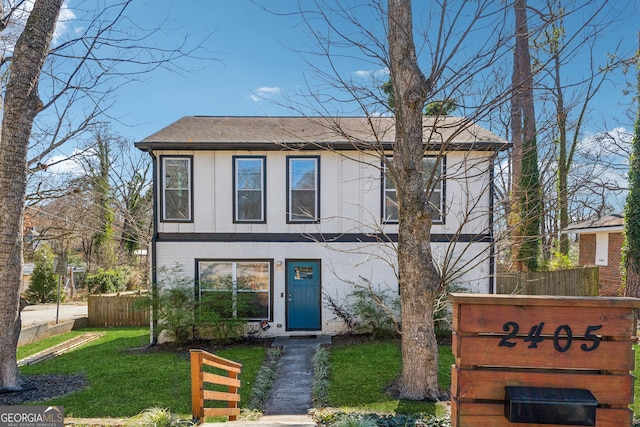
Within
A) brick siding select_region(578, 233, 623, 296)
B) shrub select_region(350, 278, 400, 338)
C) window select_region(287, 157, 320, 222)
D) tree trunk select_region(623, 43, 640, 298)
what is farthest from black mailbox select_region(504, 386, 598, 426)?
brick siding select_region(578, 233, 623, 296)

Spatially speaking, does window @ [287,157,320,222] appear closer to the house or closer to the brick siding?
the house

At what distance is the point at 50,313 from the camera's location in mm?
16125

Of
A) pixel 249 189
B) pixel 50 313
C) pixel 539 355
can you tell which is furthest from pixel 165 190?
pixel 50 313

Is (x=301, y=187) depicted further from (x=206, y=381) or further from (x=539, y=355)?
(x=539, y=355)

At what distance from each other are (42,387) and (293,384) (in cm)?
441

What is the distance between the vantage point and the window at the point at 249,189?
33.6 feet

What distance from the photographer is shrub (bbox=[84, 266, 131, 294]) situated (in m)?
18.7

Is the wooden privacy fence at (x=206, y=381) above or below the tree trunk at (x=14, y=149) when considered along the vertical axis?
below

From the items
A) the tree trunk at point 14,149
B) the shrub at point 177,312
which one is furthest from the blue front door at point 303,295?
the tree trunk at point 14,149

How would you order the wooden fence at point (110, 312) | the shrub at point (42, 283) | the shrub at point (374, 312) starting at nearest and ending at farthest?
1. the shrub at point (374, 312)
2. the wooden fence at point (110, 312)
3. the shrub at point (42, 283)

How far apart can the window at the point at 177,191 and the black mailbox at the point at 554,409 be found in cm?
914

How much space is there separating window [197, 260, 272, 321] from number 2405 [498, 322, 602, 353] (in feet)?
26.4

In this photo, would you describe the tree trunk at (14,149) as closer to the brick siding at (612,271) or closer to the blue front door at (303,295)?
the blue front door at (303,295)

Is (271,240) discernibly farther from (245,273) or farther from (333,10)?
(333,10)
